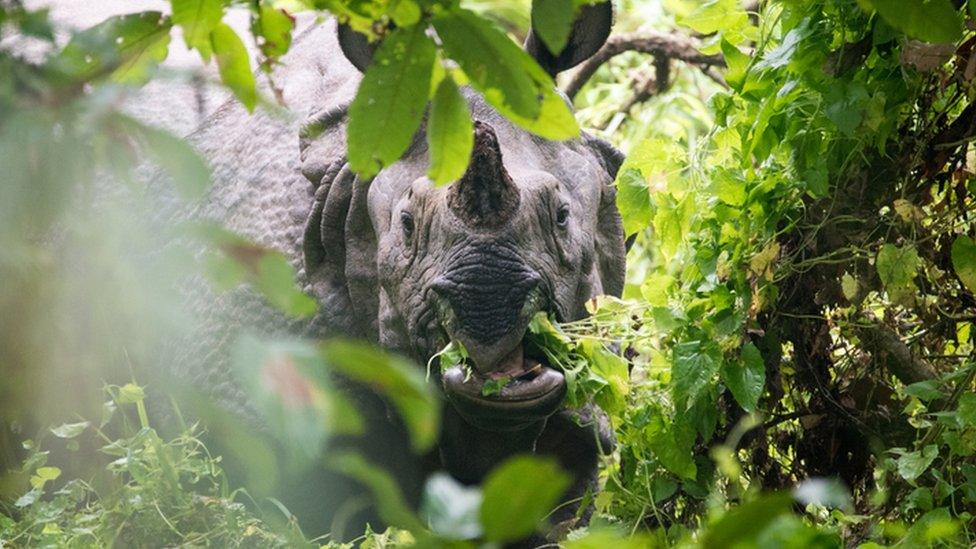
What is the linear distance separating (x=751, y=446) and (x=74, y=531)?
1.36 m

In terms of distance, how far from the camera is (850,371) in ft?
9.83

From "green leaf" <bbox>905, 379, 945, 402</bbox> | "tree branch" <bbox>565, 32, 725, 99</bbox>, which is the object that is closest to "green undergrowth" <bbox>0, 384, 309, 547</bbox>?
"green leaf" <bbox>905, 379, 945, 402</bbox>

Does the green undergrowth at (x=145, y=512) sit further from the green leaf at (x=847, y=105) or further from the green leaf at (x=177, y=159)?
the green leaf at (x=177, y=159)

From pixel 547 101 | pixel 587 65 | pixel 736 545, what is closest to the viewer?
pixel 736 545

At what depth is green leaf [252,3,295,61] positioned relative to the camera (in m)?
1.41

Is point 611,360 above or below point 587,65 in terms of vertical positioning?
above

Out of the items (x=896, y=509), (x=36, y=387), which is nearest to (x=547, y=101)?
(x=896, y=509)

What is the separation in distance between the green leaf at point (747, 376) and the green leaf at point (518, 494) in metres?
1.86

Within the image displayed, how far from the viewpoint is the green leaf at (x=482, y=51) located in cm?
118

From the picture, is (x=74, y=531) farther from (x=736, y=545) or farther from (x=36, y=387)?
(x=736, y=545)

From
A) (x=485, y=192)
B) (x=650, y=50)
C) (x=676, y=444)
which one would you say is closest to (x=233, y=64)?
(x=485, y=192)

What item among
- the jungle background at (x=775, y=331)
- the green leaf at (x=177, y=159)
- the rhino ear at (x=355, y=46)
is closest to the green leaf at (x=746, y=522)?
the green leaf at (x=177, y=159)

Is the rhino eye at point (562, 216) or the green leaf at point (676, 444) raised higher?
the rhino eye at point (562, 216)

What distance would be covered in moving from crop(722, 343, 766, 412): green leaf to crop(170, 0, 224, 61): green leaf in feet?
5.58
